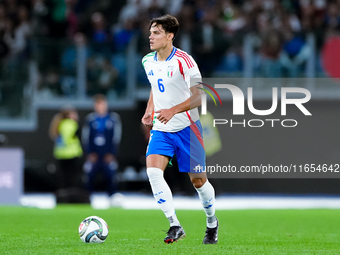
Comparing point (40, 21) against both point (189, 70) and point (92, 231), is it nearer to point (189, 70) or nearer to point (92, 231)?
point (189, 70)

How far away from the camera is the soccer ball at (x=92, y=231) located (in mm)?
6539

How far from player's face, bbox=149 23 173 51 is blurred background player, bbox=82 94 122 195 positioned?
23.6 ft

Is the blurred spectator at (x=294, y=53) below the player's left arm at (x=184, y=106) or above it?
below

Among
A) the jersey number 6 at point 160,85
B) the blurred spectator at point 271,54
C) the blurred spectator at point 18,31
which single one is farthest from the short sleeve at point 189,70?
the blurred spectator at point 18,31

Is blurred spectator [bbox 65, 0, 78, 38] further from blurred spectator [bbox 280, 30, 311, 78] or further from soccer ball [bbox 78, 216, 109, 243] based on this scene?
soccer ball [bbox 78, 216, 109, 243]

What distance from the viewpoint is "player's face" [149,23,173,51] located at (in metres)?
6.63

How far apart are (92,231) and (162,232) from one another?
188 centimetres

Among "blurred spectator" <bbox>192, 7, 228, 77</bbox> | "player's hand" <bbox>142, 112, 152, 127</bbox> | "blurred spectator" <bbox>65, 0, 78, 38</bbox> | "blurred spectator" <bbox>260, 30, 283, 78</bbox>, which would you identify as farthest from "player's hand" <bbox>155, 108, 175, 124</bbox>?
"blurred spectator" <bbox>65, 0, 78, 38</bbox>

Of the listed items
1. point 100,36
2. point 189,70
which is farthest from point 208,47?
point 189,70

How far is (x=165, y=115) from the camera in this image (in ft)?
20.5

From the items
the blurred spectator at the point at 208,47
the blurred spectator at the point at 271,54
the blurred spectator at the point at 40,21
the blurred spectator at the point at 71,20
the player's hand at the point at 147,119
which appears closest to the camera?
the player's hand at the point at 147,119

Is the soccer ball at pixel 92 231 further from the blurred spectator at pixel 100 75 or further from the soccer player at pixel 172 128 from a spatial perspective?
the blurred spectator at pixel 100 75

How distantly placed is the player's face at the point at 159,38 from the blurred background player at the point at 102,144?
7202 millimetres

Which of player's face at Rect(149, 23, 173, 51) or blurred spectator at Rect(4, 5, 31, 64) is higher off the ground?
player's face at Rect(149, 23, 173, 51)
